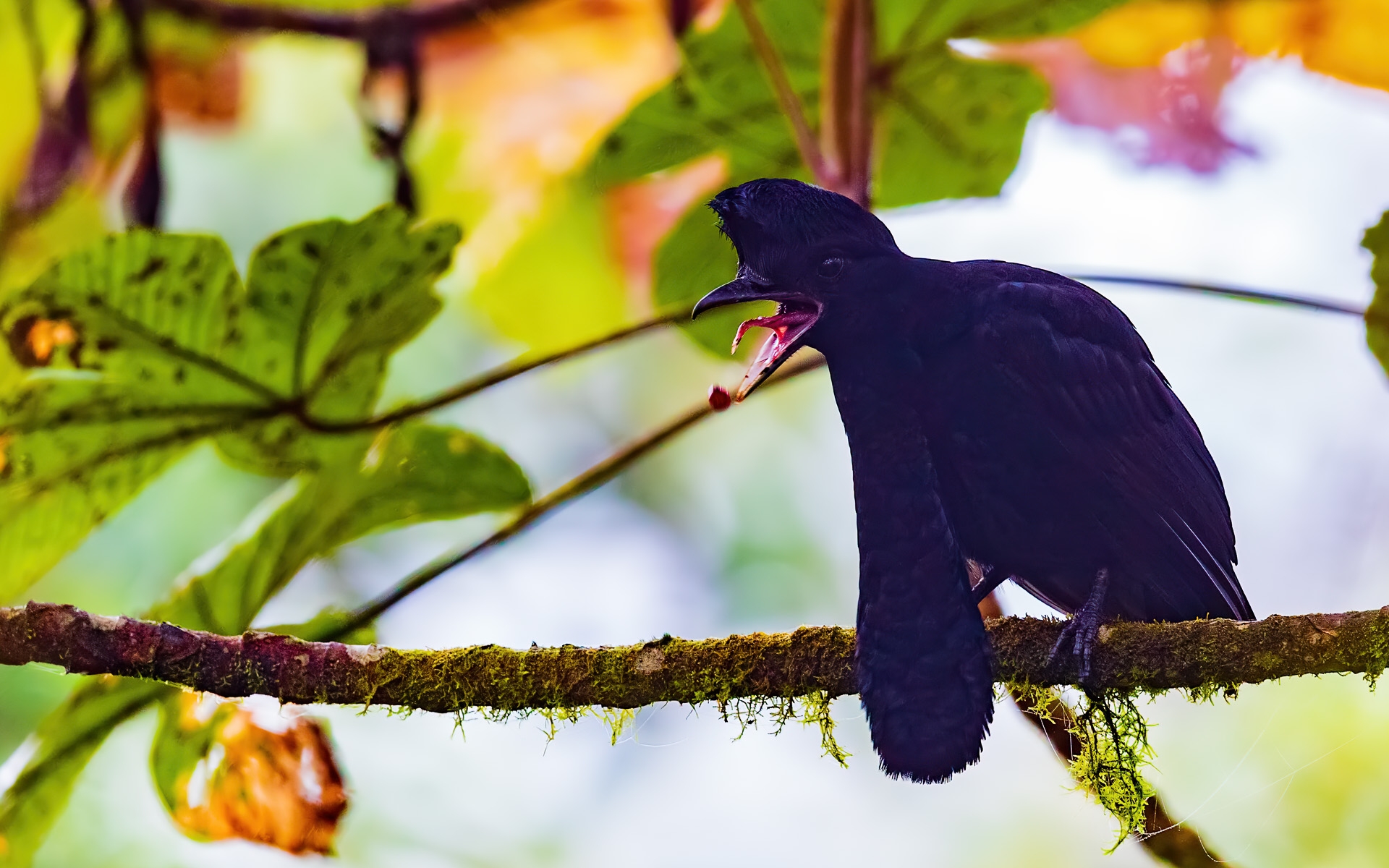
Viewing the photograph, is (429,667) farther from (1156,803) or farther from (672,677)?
(1156,803)

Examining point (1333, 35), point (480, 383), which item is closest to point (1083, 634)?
point (480, 383)

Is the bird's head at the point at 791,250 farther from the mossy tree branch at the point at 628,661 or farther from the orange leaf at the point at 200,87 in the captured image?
the orange leaf at the point at 200,87

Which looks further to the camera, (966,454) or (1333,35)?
(1333,35)

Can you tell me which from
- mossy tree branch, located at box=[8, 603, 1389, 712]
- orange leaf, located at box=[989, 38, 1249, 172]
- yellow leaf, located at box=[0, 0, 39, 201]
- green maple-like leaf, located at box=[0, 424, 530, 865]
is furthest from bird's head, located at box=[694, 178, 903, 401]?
yellow leaf, located at box=[0, 0, 39, 201]

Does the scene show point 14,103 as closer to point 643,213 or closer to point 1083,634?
point 643,213

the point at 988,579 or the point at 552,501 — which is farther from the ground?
the point at 988,579

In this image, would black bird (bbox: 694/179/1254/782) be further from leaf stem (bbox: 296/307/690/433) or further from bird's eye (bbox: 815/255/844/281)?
leaf stem (bbox: 296/307/690/433)

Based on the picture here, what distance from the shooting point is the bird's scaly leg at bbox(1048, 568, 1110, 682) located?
46.3 inches

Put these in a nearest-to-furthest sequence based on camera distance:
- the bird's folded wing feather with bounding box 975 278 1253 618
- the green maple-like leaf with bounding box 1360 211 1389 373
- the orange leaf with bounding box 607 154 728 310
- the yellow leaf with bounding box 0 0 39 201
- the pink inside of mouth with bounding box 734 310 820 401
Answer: the pink inside of mouth with bounding box 734 310 820 401
the bird's folded wing feather with bounding box 975 278 1253 618
the green maple-like leaf with bounding box 1360 211 1389 373
the yellow leaf with bounding box 0 0 39 201
the orange leaf with bounding box 607 154 728 310

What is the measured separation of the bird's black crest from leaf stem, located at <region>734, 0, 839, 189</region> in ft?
2.33

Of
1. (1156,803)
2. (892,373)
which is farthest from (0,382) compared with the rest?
(1156,803)

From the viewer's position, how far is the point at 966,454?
1188 mm

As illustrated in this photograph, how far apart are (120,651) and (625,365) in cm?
232

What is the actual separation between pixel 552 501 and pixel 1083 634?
0.90 meters
